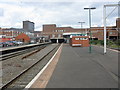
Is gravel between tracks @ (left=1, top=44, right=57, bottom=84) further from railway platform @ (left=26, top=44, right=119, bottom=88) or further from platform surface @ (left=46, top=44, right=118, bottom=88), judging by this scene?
platform surface @ (left=46, top=44, right=118, bottom=88)

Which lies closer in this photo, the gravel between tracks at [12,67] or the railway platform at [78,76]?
the railway platform at [78,76]

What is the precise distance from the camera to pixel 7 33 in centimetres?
12119

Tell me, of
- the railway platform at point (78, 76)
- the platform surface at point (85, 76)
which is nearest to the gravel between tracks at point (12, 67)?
the railway platform at point (78, 76)

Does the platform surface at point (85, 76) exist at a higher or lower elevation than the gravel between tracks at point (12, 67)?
higher

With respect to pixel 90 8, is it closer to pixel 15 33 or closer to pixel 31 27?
pixel 15 33

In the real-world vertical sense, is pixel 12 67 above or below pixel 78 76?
below

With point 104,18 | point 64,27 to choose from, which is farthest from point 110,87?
point 64,27

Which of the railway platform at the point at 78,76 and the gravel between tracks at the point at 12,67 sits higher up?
the railway platform at the point at 78,76

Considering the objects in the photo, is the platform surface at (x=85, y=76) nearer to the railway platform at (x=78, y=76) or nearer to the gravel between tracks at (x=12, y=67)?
the railway platform at (x=78, y=76)

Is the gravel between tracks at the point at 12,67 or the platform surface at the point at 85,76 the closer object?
the platform surface at the point at 85,76

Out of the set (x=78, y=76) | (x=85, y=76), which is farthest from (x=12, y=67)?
(x=85, y=76)

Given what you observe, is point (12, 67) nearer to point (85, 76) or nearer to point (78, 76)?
point (78, 76)

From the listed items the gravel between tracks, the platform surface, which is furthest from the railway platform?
the gravel between tracks

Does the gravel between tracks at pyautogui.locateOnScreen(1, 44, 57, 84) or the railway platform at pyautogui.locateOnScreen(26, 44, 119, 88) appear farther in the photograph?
the gravel between tracks at pyautogui.locateOnScreen(1, 44, 57, 84)
